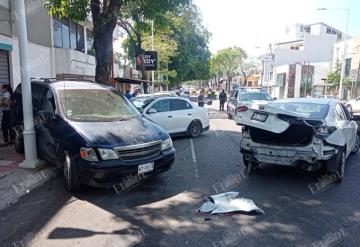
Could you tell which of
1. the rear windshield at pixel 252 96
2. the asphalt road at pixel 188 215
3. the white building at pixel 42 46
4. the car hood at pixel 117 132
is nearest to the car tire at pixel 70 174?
the asphalt road at pixel 188 215

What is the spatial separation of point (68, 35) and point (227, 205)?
54.9 feet

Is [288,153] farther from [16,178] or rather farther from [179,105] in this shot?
[179,105]

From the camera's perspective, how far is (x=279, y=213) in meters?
4.99

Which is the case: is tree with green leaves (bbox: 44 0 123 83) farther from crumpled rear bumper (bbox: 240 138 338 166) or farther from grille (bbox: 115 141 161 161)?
crumpled rear bumper (bbox: 240 138 338 166)

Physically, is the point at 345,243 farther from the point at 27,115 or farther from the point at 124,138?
the point at 27,115

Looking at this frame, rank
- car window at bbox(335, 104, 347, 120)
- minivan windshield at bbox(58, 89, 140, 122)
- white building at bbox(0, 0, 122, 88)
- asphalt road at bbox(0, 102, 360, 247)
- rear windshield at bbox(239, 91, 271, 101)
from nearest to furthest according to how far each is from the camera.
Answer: asphalt road at bbox(0, 102, 360, 247)
minivan windshield at bbox(58, 89, 140, 122)
car window at bbox(335, 104, 347, 120)
white building at bbox(0, 0, 122, 88)
rear windshield at bbox(239, 91, 271, 101)

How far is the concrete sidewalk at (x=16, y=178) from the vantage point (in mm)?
5675

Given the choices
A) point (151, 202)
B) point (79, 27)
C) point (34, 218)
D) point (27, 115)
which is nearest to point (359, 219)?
point (151, 202)

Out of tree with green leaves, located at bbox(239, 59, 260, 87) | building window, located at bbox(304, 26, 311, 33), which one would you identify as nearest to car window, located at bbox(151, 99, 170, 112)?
building window, located at bbox(304, 26, 311, 33)

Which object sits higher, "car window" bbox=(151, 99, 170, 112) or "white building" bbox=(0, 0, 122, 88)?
"white building" bbox=(0, 0, 122, 88)

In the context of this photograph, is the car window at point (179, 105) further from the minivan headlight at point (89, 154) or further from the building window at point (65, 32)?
the building window at point (65, 32)

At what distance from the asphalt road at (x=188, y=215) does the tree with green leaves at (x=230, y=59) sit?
72.2m

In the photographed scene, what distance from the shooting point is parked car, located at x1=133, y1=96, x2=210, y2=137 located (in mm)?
11265

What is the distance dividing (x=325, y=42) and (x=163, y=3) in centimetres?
5368
